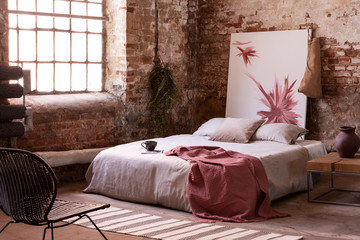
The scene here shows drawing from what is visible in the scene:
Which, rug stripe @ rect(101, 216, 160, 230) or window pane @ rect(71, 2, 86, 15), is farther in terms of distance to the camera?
window pane @ rect(71, 2, 86, 15)

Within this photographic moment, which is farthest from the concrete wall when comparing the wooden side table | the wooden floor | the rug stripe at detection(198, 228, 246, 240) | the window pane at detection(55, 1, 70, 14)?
the rug stripe at detection(198, 228, 246, 240)

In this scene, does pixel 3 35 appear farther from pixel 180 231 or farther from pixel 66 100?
pixel 180 231

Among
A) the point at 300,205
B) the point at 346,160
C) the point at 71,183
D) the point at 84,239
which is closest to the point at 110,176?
the point at 71,183

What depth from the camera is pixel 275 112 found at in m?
7.71

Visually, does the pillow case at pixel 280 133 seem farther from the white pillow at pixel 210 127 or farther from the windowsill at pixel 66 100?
the windowsill at pixel 66 100

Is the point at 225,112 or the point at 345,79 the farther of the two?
the point at 225,112

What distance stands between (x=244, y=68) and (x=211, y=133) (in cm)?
127

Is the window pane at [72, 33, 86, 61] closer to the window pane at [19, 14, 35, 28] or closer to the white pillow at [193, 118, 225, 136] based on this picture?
the window pane at [19, 14, 35, 28]

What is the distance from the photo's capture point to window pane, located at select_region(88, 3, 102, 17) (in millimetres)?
7465

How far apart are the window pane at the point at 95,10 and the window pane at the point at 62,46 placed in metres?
0.49

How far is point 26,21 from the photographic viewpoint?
679cm

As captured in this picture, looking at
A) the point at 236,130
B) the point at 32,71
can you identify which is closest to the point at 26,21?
the point at 32,71

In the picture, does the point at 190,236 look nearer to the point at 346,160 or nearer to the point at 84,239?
Answer: the point at 84,239

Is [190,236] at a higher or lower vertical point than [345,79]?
lower
